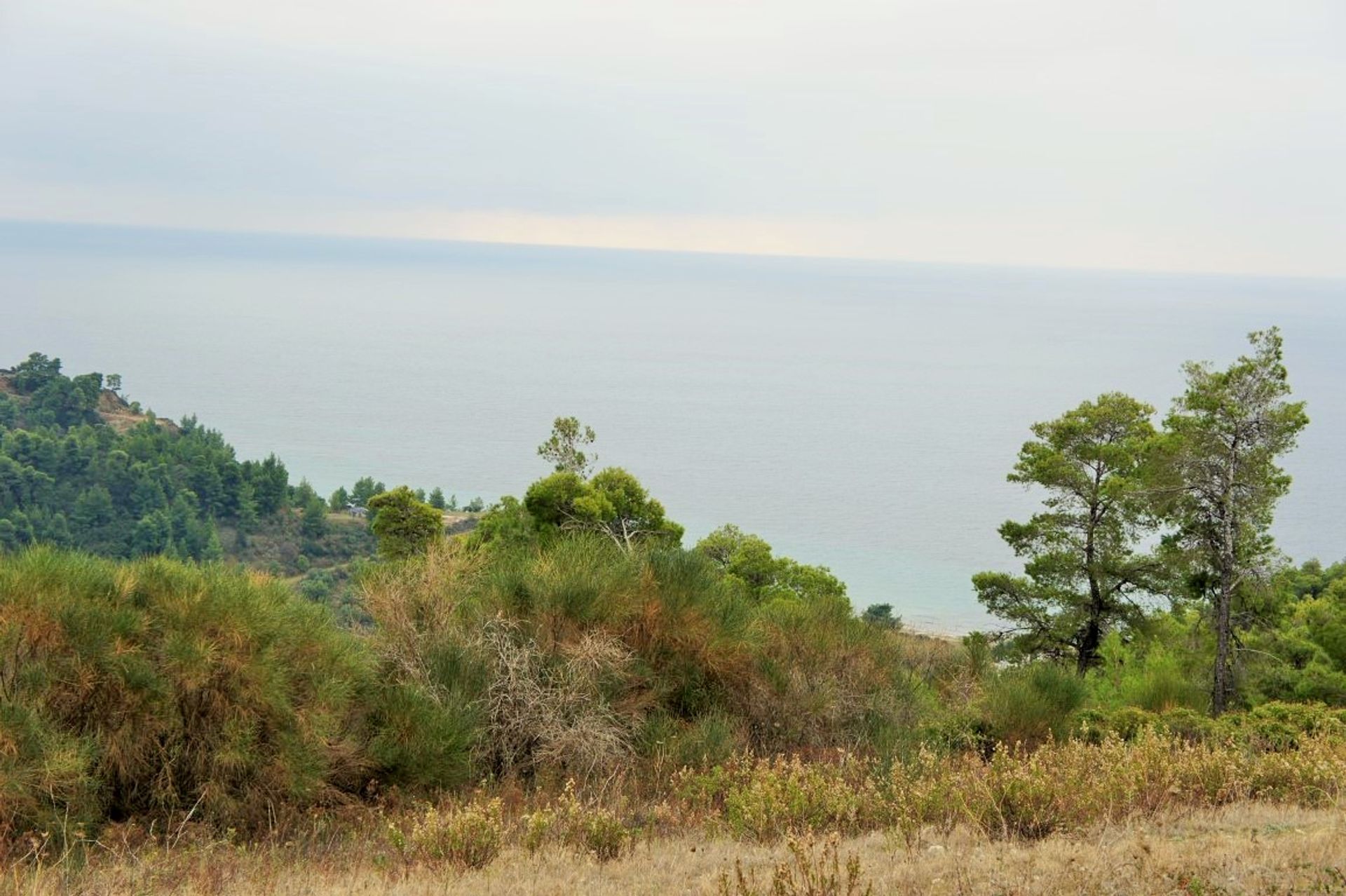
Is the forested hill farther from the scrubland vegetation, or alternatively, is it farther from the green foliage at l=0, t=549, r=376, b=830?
the green foliage at l=0, t=549, r=376, b=830

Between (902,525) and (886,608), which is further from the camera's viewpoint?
(902,525)

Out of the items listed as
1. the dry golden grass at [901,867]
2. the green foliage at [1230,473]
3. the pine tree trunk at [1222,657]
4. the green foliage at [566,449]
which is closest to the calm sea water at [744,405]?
the green foliage at [566,449]

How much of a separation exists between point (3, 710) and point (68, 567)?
167cm

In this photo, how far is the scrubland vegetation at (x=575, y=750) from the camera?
18.9ft

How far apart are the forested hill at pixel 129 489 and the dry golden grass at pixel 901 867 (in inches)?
2405

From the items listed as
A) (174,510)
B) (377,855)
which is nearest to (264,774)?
(377,855)

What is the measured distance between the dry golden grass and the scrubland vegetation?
0.03 m

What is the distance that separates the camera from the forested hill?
6750 cm

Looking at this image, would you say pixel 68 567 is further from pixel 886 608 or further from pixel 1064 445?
pixel 886 608

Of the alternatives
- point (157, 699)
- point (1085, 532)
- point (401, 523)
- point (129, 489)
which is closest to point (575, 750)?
point (157, 699)

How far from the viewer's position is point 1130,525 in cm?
2086

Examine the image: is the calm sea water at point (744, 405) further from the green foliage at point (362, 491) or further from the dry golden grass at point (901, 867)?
the dry golden grass at point (901, 867)

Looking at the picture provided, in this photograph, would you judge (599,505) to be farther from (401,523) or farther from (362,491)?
(362,491)

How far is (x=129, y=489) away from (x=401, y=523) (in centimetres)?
5277
